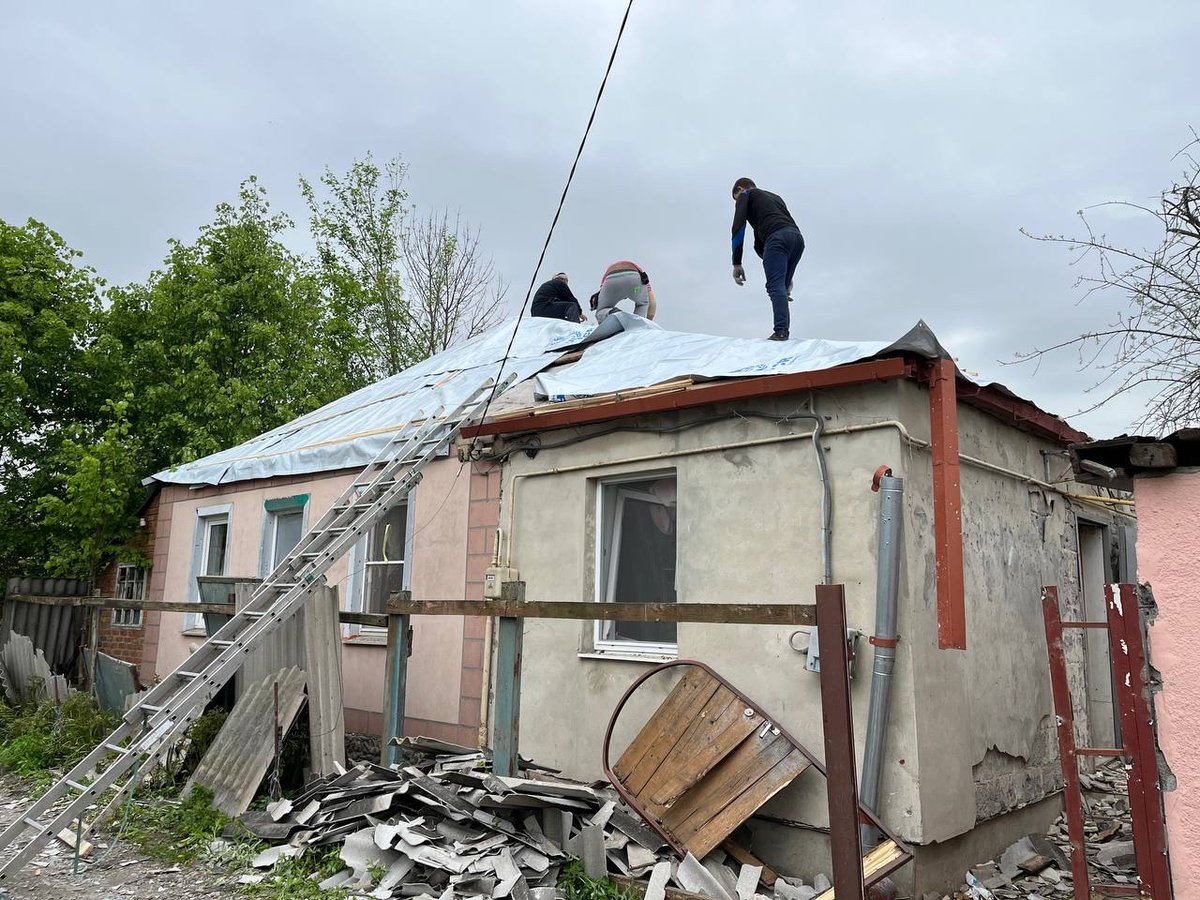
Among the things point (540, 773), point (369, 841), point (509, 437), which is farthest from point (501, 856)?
point (509, 437)

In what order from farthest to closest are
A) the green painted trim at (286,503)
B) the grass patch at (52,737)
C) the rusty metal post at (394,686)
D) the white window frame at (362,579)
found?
the green painted trim at (286,503), the white window frame at (362,579), the grass patch at (52,737), the rusty metal post at (394,686)

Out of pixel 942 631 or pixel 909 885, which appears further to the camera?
pixel 942 631

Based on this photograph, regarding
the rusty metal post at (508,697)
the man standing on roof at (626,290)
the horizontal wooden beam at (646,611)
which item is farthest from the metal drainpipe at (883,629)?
the man standing on roof at (626,290)

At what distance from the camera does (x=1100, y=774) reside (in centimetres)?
793

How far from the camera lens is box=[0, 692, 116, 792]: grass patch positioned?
7229 mm

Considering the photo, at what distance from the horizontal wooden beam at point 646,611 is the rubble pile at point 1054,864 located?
2559mm

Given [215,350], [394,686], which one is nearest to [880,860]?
[394,686]

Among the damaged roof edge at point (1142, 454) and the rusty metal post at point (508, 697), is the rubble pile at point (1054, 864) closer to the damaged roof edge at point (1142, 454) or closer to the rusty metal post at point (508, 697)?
the rusty metal post at point (508, 697)

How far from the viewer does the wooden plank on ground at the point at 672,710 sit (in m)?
5.31

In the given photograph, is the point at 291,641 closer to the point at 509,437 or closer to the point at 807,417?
the point at 509,437

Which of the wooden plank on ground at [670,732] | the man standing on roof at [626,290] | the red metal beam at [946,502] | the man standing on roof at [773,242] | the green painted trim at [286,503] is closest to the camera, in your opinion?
the wooden plank on ground at [670,732]

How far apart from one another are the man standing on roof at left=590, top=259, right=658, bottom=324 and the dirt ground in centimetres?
700

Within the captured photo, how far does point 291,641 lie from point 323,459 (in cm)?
320

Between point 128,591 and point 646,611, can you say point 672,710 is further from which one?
point 128,591
